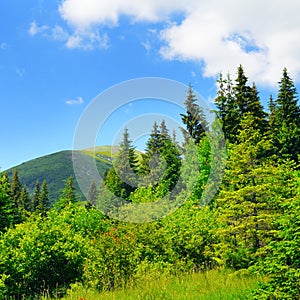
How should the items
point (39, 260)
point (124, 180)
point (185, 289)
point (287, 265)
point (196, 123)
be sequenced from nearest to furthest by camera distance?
point (287, 265) → point (185, 289) → point (39, 260) → point (124, 180) → point (196, 123)

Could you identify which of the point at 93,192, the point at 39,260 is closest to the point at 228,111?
the point at 93,192

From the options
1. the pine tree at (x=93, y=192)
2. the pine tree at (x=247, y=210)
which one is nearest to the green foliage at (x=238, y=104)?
the pine tree at (x=93, y=192)

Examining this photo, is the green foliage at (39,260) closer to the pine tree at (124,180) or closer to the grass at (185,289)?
the grass at (185,289)

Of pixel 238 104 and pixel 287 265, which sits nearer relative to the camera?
pixel 287 265

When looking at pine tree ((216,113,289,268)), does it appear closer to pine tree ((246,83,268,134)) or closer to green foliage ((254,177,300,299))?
green foliage ((254,177,300,299))

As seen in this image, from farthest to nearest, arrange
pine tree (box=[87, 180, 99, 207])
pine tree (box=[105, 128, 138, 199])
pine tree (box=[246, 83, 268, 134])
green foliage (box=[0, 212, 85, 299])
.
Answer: pine tree (box=[246, 83, 268, 134]), pine tree (box=[105, 128, 138, 199]), pine tree (box=[87, 180, 99, 207]), green foliage (box=[0, 212, 85, 299])

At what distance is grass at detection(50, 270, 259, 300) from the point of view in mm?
7660

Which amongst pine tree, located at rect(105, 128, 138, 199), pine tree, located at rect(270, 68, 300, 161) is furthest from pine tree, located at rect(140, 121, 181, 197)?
pine tree, located at rect(270, 68, 300, 161)

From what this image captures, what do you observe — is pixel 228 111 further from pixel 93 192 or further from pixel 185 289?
pixel 185 289

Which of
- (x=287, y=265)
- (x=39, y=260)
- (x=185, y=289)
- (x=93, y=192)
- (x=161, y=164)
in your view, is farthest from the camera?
(x=161, y=164)

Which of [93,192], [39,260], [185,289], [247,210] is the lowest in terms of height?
[185,289]

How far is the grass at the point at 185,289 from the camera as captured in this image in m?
7.66

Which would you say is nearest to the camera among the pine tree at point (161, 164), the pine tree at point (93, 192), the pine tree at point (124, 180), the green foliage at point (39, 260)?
the green foliage at point (39, 260)

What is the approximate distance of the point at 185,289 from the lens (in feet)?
27.3
